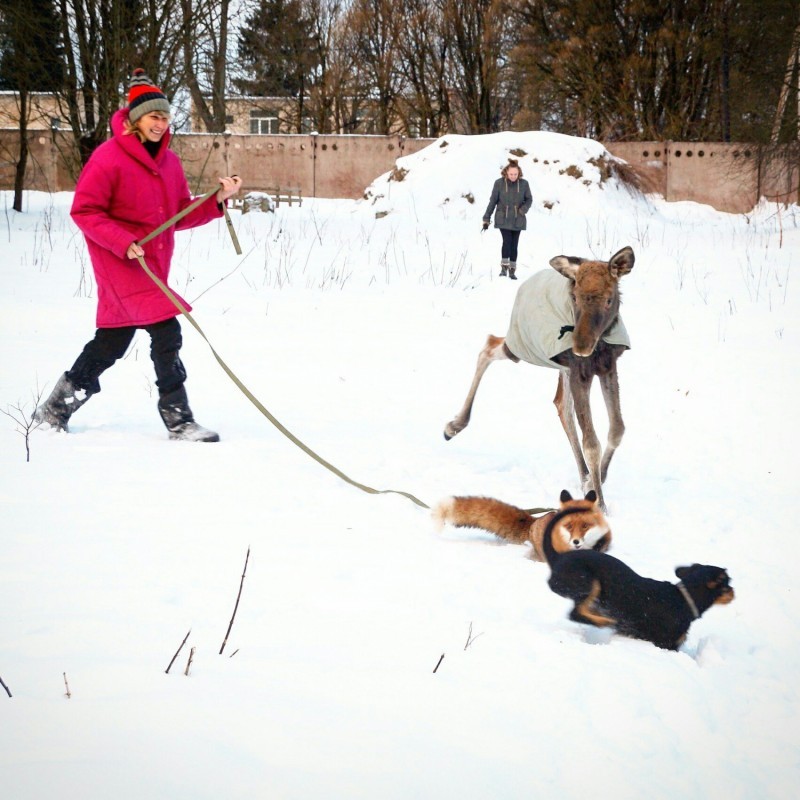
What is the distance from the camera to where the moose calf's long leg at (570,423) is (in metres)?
5.34

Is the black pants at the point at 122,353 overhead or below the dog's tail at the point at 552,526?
overhead

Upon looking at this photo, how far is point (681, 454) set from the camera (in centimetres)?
611

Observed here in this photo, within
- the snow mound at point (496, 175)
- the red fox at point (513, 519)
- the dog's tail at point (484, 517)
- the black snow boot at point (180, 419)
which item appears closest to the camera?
the red fox at point (513, 519)

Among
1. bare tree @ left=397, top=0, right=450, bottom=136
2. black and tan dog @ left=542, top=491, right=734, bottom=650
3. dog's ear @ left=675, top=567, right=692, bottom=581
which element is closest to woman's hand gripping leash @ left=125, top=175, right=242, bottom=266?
black and tan dog @ left=542, top=491, right=734, bottom=650

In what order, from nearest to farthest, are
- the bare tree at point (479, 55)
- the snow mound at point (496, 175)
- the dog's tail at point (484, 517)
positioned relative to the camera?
1. the dog's tail at point (484, 517)
2. the snow mound at point (496, 175)
3. the bare tree at point (479, 55)

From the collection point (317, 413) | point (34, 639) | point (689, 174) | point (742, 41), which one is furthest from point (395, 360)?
point (742, 41)

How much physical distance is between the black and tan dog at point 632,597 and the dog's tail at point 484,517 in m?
0.78

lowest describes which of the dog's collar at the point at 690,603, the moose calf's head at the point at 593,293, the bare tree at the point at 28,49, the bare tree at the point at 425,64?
the dog's collar at the point at 690,603

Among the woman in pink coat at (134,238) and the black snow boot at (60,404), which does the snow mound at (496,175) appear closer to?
the woman in pink coat at (134,238)

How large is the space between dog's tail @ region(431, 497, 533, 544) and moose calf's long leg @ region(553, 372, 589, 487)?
1293 millimetres

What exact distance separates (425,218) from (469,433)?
13309 mm

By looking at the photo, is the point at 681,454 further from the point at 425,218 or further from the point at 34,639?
the point at 425,218

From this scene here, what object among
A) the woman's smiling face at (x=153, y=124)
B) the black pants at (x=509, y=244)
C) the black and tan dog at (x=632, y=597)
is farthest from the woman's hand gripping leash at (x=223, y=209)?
the black pants at (x=509, y=244)

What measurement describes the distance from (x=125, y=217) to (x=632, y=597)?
351 centimetres
